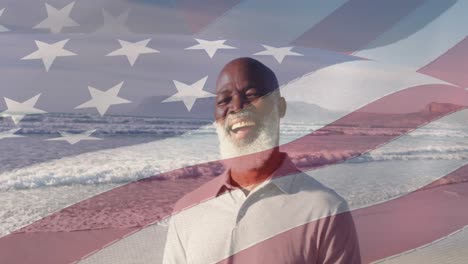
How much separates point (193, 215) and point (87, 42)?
20.3 inches

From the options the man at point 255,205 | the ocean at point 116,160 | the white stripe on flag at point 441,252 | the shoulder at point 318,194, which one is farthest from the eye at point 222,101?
the white stripe on flag at point 441,252

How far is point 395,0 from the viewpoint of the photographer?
1.49 metres

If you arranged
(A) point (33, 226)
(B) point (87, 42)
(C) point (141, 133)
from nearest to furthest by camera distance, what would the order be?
1. (A) point (33, 226)
2. (C) point (141, 133)
3. (B) point (87, 42)

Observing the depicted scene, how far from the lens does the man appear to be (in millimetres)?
1139

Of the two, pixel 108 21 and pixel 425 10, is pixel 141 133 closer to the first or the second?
pixel 108 21

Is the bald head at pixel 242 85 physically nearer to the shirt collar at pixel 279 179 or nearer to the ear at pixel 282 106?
the ear at pixel 282 106

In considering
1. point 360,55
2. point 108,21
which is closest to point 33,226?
point 108,21

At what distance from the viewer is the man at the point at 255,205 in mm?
1139

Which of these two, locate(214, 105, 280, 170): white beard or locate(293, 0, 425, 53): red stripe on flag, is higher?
locate(293, 0, 425, 53): red stripe on flag

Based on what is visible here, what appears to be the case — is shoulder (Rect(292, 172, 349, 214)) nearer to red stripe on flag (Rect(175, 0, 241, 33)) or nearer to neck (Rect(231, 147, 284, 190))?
neck (Rect(231, 147, 284, 190))

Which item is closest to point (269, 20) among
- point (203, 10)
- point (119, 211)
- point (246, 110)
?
point (203, 10)

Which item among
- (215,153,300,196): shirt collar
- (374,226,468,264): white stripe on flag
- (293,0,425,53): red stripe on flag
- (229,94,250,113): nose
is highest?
(293,0,425,53): red stripe on flag

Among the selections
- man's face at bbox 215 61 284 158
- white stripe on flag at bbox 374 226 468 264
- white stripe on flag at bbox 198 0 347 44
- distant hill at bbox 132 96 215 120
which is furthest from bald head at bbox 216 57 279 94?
white stripe on flag at bbox 374 226 468 264

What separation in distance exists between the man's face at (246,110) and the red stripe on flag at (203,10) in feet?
0.77
